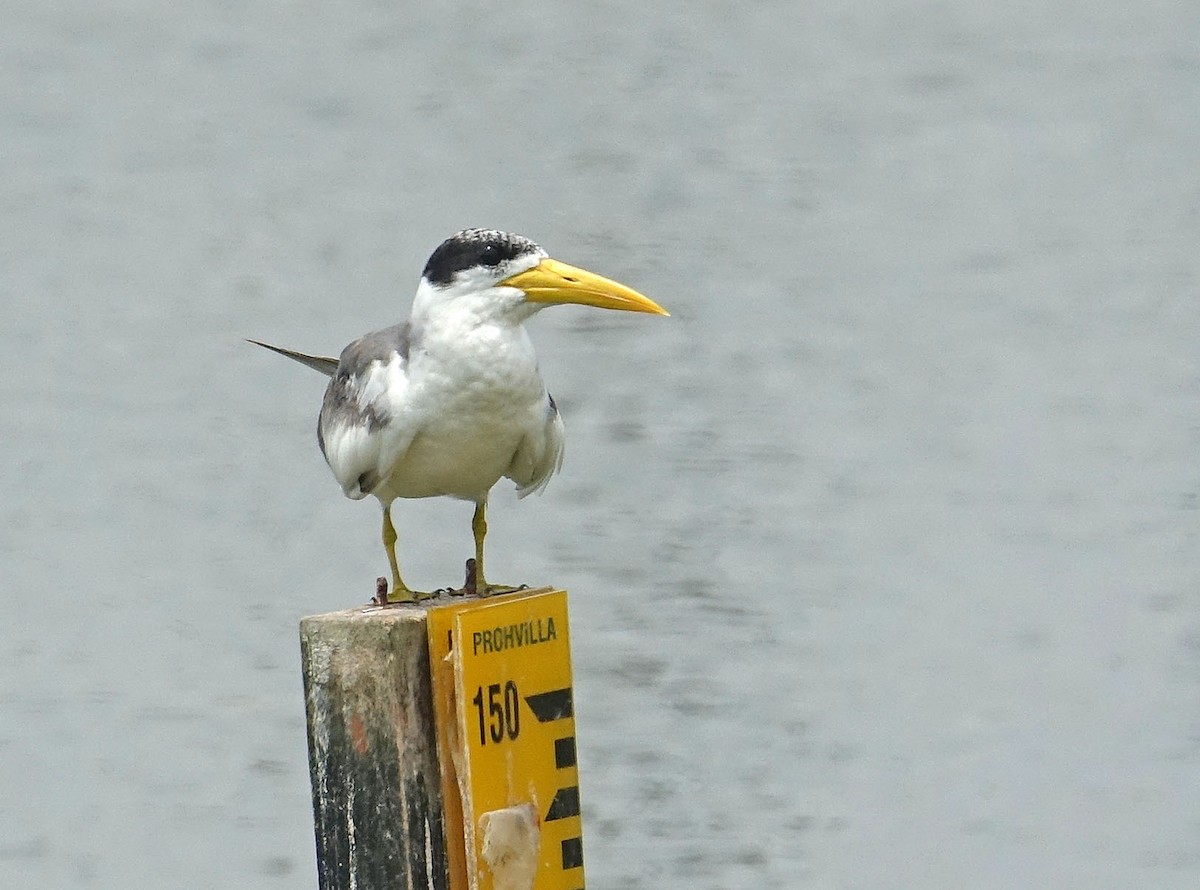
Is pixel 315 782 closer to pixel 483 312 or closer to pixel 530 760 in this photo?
pixel 530 760

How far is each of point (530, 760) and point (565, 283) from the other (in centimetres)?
72

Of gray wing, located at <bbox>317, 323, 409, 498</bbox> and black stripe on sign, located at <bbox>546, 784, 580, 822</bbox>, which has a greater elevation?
gray wing, located at <bbox>317, 323, 409, 498</bbox>

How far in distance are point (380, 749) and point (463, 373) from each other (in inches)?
23.4

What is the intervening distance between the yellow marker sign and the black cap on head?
515mm

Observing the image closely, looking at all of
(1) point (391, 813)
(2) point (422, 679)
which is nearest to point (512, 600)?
(2) point (422, 679)

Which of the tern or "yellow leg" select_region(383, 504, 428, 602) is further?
"yellow leg" select_region(383, 504, 428, 602)

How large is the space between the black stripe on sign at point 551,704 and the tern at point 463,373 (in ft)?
0.77

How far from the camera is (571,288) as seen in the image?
2604 millimetres

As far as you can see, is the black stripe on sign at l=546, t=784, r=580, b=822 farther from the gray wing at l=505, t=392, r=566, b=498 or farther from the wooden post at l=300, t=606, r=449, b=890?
the gray wing at l=505, t=392, r=566, b=498

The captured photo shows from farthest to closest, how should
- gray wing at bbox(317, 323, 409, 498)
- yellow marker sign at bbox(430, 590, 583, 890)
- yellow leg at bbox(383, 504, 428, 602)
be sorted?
yellow leg at bbox(383, 504, 428, 602) < gray wing at bbox(317, 323, 409, 498) < yellow marker sign at bbox(430, 590, 583, 890)

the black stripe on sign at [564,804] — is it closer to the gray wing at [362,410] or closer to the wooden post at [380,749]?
the wooden post at [380,749]

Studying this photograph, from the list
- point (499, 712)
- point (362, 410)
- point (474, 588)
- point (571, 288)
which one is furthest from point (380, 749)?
point (571, 288)

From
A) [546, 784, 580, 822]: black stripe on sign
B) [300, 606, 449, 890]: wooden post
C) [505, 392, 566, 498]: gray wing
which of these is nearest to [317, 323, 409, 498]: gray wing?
[505, 392, 566, 498]: gray wing

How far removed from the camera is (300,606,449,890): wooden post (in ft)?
7.80
